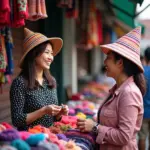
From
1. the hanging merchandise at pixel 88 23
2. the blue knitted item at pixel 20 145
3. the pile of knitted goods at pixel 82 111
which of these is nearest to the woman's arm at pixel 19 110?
the blue knitted item at pixel 20 145

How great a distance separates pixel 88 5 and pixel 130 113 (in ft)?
18.4

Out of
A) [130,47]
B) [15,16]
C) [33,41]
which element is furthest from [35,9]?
[130,47]

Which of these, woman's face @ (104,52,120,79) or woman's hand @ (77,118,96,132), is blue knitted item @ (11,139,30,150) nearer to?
woman's hand @ (77,118,96,132)

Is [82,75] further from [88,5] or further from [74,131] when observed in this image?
[74,131]

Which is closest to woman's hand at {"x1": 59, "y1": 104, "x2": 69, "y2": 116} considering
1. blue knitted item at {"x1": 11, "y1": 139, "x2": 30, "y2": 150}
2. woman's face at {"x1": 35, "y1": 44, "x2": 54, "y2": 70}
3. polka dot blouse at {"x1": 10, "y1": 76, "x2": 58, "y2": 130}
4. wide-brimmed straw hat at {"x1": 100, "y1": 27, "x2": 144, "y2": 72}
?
polka dot blouse at {"x1": 10, "y1": 76, "x2": 58, "y2": 130}

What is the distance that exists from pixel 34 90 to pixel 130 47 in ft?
3.10

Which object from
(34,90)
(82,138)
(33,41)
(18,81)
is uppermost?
(33,41)

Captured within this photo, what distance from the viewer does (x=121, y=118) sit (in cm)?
266

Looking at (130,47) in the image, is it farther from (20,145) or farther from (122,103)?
(20,145)

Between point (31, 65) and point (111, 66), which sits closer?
point (111, 66)

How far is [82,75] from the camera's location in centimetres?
1195

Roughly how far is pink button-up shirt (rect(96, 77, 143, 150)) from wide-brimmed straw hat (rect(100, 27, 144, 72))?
191 mm

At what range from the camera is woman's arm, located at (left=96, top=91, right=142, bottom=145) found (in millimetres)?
2646

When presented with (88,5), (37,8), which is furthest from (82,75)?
(37,8)
